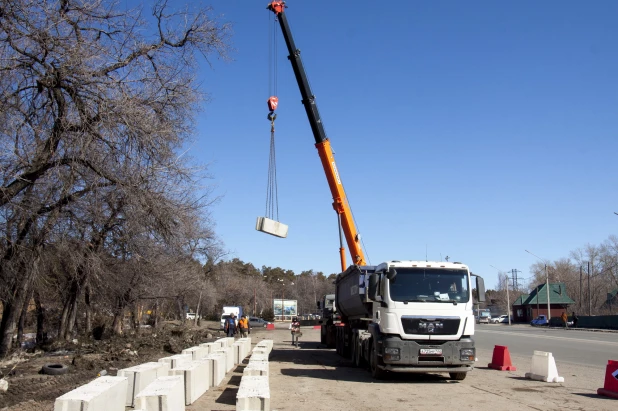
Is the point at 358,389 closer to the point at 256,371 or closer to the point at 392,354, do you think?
the point at 392,354

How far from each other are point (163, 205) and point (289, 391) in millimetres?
6136

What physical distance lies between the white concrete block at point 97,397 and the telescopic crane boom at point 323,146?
50.9 ft

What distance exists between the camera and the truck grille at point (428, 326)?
14.8m

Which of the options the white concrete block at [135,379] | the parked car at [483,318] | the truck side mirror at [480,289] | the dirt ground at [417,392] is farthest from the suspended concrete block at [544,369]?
the parked car at [483,318]

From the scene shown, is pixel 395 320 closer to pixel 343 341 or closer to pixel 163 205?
pixel 163 205

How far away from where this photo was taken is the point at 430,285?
15.4 meters

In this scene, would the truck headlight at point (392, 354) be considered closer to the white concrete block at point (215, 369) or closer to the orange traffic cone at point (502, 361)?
the white concrete block at point (215, 369)

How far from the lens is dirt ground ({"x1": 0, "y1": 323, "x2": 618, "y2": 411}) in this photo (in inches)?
441

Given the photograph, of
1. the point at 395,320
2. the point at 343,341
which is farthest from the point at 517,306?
the point at 395,320

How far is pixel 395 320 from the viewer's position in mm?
14891

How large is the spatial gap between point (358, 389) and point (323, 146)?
12.3 meters

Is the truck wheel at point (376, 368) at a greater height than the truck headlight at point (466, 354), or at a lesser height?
lesser

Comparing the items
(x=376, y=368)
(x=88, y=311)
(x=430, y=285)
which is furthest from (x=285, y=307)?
(x=430, y=285)

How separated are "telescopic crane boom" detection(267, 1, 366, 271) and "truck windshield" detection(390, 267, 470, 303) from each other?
27.6 feet
